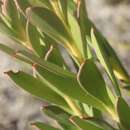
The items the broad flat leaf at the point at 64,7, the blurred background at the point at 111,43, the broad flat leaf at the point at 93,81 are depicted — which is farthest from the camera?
the blurred background at the point at 111,43

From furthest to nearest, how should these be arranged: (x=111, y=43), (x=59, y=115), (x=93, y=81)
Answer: (x=111, y=43)
(x=59, y=115)
(x=93, y=81)

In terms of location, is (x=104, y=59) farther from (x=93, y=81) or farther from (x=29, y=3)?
(x=29, y=3)

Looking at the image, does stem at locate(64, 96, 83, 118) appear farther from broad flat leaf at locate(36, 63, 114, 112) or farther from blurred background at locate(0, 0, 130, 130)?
blurred background at locate(0, 0, 130, 130)

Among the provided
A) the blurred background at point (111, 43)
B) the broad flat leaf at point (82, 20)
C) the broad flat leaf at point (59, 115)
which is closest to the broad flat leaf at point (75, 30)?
the broad flat leaf at point (82, 20)

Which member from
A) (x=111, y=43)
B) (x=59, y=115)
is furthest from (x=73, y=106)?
(x=111, y=43)

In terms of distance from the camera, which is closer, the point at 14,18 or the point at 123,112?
the point at 123,112

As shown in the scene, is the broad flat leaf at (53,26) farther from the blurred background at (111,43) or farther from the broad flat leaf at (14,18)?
the blurred background at (111,43)

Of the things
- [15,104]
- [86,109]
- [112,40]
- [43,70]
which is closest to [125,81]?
[86,109]
